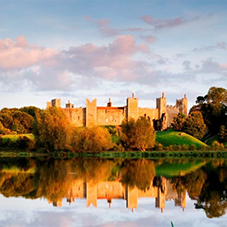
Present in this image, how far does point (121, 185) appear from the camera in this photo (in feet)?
55.9

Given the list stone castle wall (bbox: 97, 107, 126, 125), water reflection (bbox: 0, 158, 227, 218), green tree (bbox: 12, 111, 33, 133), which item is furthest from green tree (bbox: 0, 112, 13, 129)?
water reflection (bbox: 0, 158, 227, 218)

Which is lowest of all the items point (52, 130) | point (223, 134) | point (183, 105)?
point (223, 134)

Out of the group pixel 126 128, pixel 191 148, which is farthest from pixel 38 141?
pixel 191 148

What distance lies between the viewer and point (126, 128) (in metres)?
38.1

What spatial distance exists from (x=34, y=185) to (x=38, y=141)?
20528mm

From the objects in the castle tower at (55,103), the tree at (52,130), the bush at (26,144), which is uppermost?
the castle tower at (55,103)

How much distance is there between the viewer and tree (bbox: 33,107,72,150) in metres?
35.3

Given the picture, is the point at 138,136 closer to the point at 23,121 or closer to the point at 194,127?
the point at 194,127

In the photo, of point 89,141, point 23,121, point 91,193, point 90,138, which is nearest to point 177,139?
point 90,138

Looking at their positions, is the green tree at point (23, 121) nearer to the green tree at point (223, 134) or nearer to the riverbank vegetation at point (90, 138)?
the riverbank vegetation at point (90, 138)

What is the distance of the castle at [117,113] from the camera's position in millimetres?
54594

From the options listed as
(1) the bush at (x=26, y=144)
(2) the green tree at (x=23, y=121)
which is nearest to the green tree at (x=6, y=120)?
(2) the green tree at (x=23, y=121)

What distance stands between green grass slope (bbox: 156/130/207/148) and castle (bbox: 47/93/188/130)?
957cm

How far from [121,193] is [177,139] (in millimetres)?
29396
